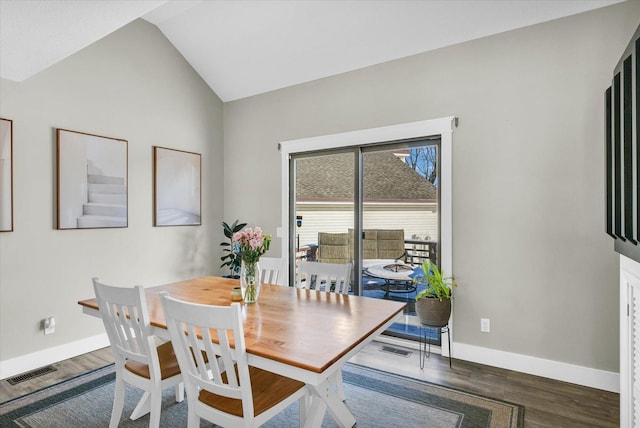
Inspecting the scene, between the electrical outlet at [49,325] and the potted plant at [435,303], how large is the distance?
10.2 feet

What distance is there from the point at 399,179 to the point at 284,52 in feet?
5.92

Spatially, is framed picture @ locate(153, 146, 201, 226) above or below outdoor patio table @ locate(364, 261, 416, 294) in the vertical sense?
above

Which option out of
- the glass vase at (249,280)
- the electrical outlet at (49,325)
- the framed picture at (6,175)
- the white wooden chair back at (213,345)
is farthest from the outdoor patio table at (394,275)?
the framed picture at (6,175)

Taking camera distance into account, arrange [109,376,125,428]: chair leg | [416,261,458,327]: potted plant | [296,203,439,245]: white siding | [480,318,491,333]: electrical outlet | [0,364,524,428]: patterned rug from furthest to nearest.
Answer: [296,203,439,245]: white siding < [480,318,491,333]: electrical outlet < [416,261,458,327]: potted plant < [0,364,524,428]: patterned rug < [109,376,125,428]: chair leg

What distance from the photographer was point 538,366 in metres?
2.81

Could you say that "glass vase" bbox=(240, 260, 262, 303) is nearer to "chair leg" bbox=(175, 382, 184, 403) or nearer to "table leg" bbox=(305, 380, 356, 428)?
"table leg" bbox=(305, 380, 356, 428)

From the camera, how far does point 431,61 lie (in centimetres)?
327

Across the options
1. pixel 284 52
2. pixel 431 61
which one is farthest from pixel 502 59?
pixel 284 52

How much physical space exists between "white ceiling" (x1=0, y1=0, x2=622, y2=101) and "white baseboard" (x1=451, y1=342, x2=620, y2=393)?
2656 mm

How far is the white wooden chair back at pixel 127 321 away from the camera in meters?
1.75

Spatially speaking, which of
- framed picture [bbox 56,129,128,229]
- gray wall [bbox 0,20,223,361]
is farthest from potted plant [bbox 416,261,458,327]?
framed picture [bbox 56,129,128,229]

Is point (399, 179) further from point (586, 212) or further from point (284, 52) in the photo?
point (284, 52)

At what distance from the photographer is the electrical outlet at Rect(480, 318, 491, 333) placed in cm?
302

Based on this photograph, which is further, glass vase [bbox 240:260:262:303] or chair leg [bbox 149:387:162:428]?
glass vase [bbox 240:260:262:303]
